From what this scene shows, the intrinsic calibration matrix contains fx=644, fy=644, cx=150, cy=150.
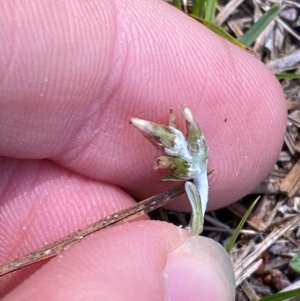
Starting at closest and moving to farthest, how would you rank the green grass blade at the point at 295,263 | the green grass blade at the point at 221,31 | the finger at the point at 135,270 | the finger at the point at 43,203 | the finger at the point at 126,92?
1. the finger at the point at 135,270
2. the finger at the point at 126,92
3. the finger at the point at 43,203
4. the green grass blade at the point at 295,263
5. the green grass blade at the point at 221,31

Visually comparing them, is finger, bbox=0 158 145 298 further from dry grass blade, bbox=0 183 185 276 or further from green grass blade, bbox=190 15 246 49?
green grass blade, bbox=190 15 246 49

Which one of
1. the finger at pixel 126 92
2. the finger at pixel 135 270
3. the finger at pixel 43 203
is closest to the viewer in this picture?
the finger at pixel 135 270

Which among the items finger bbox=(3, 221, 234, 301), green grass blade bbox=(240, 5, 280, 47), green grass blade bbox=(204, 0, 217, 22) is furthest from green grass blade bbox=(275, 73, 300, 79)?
finger bbox=(3, 221, 234, 301)

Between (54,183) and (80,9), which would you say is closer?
(80,9)

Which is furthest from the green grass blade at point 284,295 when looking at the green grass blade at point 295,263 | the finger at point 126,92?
the finger at point 126,92

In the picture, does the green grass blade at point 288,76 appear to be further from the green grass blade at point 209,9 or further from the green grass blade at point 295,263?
the green grass blade at point 295,263

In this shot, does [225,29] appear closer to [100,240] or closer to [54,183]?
[54,183]

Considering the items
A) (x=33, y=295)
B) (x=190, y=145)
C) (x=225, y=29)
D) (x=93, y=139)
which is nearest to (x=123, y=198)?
(x=93, y=139)
